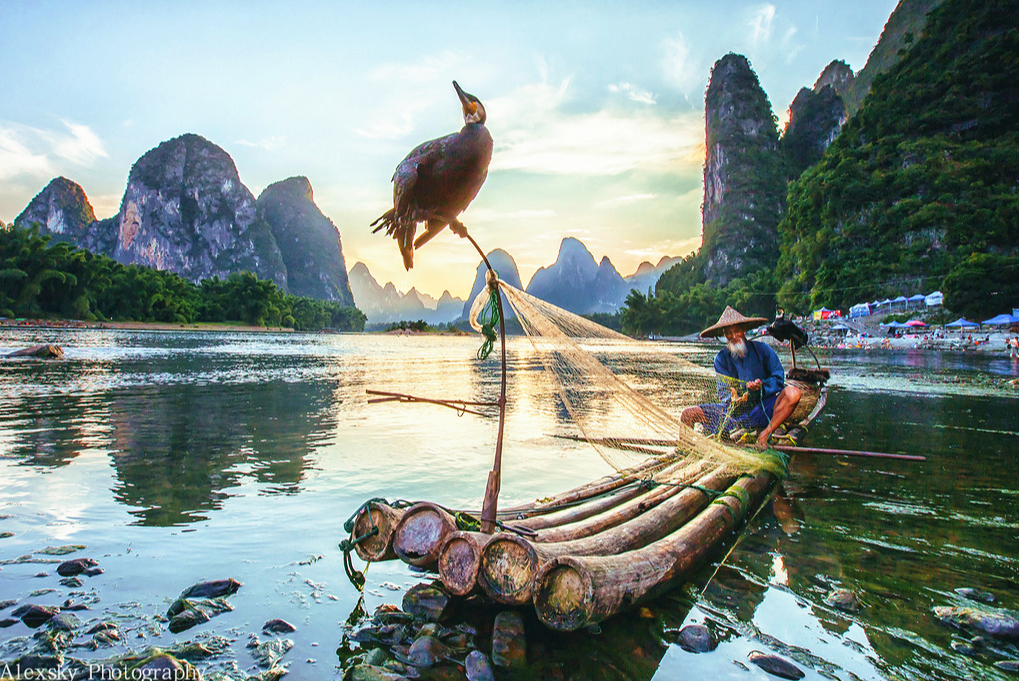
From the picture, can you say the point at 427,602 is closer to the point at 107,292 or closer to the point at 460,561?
the point at 460,561

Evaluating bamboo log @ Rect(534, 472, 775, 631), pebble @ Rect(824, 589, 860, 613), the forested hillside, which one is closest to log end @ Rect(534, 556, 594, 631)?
bamboo log @ Rect(534, 472, 775, 631)

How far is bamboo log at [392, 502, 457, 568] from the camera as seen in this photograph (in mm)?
2656

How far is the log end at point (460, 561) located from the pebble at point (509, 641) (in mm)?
245

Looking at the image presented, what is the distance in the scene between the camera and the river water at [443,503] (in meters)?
2.57

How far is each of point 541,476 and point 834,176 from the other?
61504mm

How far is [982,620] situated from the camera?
8.80 feet

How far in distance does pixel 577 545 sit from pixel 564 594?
1.46 feet

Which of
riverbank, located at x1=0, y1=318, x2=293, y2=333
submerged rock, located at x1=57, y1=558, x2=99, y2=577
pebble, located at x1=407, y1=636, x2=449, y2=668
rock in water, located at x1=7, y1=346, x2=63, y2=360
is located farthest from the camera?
riverbank, located at x1=0, y1=318, x2=293, y2=333

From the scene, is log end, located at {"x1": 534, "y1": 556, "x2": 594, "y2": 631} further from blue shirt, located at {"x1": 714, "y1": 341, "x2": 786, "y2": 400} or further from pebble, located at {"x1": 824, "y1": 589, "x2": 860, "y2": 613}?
blue shirt, located at {"x1": 714, "y1": 341, "x2": 786, "y2": 400}

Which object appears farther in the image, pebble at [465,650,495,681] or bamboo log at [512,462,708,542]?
bamboo log at [512,462,708,542]

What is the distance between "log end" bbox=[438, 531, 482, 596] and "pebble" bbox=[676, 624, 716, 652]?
A: 3.51 feet

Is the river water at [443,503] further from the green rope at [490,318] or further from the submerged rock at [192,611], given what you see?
the green rope at [490,318]

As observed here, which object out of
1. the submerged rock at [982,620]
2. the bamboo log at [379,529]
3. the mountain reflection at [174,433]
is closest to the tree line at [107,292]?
the mountain reflection at [174,433]

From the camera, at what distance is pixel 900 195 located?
165ft
